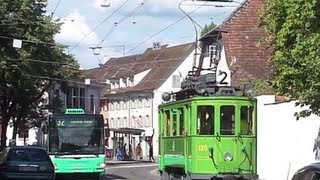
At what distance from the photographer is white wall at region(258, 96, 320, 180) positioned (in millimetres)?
25250

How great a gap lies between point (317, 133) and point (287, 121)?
238cm

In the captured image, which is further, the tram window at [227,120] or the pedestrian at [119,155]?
the pedestrian at [119,155]

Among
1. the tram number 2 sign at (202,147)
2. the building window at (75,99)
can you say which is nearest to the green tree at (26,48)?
the tram number 2 sign at (202,147)

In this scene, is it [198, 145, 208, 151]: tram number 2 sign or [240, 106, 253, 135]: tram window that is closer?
[198, 145, 208, 151]: tram number 2 sign

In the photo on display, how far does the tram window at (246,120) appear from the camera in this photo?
22.3 m

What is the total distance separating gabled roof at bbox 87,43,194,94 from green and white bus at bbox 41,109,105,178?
51.2 meters

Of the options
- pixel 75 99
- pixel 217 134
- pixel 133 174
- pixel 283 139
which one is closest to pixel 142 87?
pixel 75 99

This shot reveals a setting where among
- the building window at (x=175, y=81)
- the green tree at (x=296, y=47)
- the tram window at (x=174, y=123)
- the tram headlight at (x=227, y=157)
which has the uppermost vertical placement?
the building window at (x=175, y=81)

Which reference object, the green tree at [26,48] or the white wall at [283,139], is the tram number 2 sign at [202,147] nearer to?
the white wall at [283,139]

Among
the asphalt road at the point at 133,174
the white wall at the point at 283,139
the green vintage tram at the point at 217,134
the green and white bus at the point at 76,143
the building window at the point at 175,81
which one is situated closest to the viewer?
the green vintage tram at the point at 217,134

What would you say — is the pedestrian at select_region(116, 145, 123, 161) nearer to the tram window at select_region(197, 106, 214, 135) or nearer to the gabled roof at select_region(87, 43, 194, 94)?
the gabled roof at select_region(87, 43, 194, 94)

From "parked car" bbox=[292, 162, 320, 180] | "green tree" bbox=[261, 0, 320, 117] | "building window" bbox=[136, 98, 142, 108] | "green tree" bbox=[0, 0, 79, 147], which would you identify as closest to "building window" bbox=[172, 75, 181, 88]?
"building window" bbox=[136, 98, 142, 108]

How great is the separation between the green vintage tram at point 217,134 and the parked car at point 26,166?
6959mm

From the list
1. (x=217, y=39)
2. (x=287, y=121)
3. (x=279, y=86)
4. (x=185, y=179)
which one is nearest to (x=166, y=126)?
(x=185, y=179)
